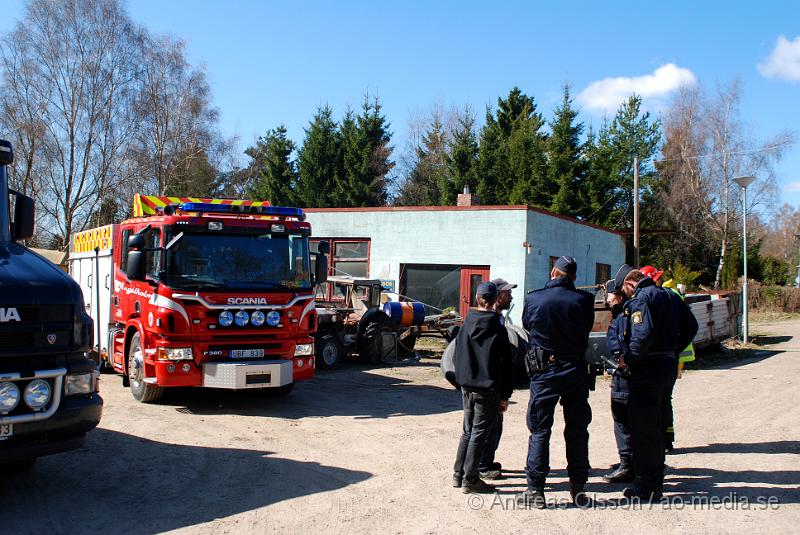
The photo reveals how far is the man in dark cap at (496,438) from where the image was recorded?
19.4 ft

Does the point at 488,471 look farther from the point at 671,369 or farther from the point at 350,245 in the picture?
the point at 350,245

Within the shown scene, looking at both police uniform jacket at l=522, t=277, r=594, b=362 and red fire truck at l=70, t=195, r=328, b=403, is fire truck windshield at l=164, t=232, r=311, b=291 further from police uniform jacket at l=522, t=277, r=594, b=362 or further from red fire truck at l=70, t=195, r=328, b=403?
police uniform jacket at l=522, t=277, r=594, b=362

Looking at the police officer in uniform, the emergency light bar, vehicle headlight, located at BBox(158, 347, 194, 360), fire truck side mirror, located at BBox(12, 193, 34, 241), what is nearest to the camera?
the police officer in uniform

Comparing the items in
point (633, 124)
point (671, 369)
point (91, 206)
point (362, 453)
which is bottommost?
point (362, 453)

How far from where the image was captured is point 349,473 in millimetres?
6453

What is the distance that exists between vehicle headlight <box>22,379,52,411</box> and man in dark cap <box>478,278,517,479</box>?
3.51 meters

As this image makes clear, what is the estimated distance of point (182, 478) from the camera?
6.23 metres

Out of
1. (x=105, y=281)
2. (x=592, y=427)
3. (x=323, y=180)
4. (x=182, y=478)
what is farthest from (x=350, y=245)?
(x=323, y=180)

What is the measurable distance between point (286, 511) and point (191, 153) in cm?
3358

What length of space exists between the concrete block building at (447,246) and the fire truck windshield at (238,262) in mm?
9482

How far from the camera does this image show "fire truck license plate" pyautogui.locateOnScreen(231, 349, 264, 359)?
9.09 metres

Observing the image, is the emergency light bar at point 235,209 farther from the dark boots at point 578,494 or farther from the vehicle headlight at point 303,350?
the dark boots at point 578,494

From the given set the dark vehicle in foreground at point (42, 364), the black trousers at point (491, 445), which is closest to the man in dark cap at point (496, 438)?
the black trousers at point (491, 445)

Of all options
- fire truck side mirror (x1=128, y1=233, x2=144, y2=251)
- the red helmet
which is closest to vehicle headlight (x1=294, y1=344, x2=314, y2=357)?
fire truck side mirror (x1=128, y1=233, x2=144, y2=251)
